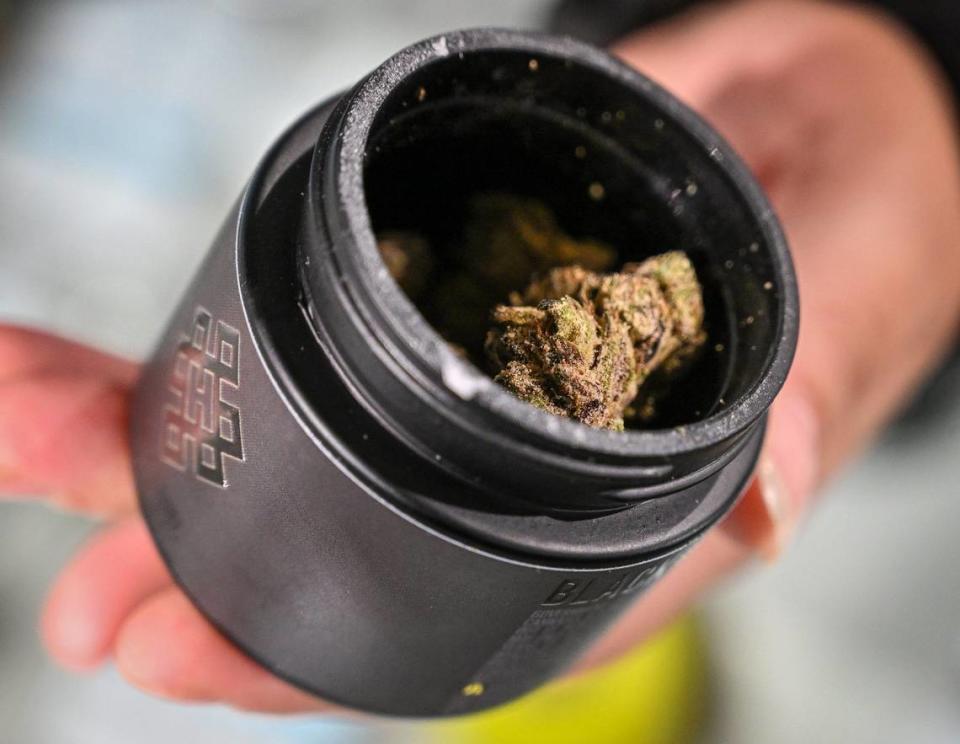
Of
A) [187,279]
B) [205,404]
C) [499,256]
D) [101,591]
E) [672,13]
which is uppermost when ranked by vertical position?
[672,13]

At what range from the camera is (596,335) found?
1.49 ft

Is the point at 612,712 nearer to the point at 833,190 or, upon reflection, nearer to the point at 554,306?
the point at 833,190

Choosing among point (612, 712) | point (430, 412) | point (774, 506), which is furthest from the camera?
point (612, 712)

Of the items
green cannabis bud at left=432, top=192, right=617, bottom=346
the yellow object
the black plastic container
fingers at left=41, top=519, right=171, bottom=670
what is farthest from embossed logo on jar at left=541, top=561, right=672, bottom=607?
the yellow object

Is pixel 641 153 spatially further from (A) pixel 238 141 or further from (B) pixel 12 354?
(A) pixel 238 141

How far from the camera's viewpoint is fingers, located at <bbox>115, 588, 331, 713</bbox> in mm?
597

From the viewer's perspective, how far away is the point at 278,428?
421 millimetres

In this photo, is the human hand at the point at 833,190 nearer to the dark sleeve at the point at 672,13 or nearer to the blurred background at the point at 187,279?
the dark sleeve at the point at 672,13

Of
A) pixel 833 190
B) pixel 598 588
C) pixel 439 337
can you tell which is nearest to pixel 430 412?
pixel 439 337

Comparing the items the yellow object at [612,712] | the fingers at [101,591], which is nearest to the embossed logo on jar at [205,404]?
the fingers at [101,591]

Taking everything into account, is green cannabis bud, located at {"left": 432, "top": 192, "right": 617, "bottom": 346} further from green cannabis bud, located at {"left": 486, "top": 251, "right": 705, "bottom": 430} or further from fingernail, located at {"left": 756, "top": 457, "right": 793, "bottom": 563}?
fingernail, located at {"left": 756, "top": 457, "right": 793, "bottom": 563}

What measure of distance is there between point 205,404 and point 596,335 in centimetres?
20

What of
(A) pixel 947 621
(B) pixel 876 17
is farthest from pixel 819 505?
(B) pixel 876 17

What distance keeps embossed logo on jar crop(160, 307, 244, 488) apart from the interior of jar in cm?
13
